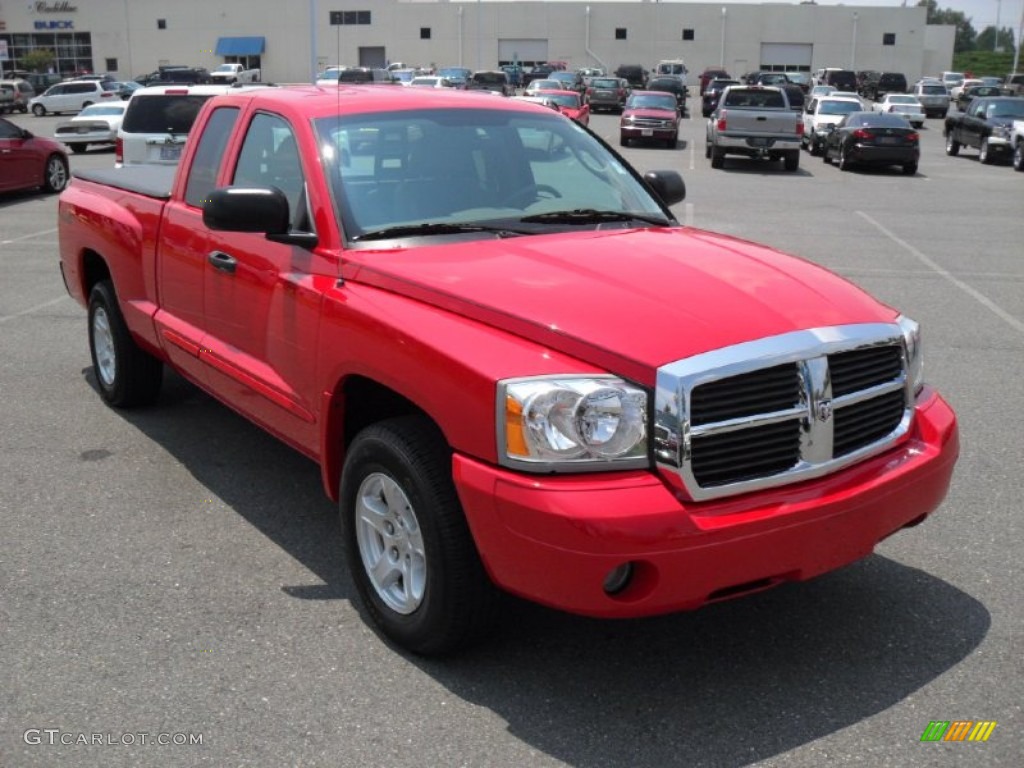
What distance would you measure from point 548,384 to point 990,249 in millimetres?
12523

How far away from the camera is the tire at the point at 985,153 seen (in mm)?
29375

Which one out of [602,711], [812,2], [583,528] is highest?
[812,2]

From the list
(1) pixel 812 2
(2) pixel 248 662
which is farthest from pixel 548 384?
(1) pixel 812 2

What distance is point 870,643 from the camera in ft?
13.1

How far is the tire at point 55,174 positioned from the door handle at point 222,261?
1614cm

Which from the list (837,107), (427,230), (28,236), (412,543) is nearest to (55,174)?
(28,236)

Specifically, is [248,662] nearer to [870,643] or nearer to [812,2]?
[870,643]

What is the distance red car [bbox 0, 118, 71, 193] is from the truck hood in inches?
646

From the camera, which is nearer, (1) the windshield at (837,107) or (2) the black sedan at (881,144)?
(2) the black sedan at (881,144)

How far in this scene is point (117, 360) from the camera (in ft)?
21.6

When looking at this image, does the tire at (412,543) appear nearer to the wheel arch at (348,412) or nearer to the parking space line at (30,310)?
the wheel arch at (348,412)

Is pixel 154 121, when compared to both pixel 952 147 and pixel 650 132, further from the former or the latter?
pixel 952 147

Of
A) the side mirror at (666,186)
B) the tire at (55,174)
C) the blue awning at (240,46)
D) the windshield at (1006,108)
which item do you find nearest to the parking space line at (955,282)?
the side mirror at (666,186)

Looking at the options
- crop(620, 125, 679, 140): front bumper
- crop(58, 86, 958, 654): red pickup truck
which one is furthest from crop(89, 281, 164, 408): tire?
crop(620, 125, 679, 140): front bumper
